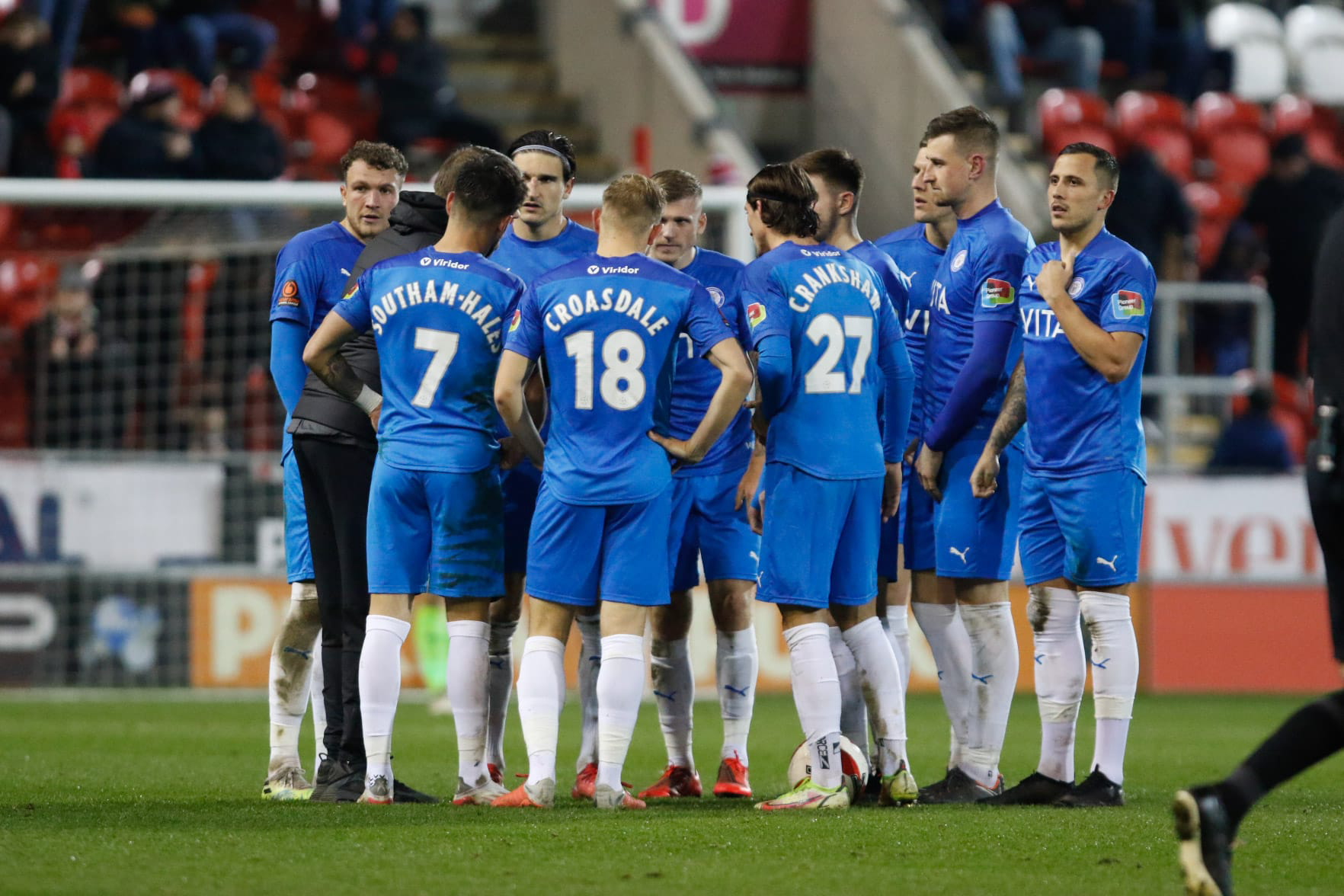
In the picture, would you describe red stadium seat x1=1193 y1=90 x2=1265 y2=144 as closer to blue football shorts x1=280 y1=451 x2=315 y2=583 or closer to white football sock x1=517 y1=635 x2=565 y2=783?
blue football shorts x1=280 y1=451 x2=315 y2=583

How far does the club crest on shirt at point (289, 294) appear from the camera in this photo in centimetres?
669

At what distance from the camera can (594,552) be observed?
6.21m

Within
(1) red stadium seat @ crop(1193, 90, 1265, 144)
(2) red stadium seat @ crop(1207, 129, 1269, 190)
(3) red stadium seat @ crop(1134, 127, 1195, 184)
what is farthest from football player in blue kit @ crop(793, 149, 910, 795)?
(1) red stadium seat @ crop(1193, 90, 1265, 144)

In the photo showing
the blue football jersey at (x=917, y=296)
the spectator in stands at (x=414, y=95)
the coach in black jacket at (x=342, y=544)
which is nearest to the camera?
the coach in black jacket at (x=342, y=544)

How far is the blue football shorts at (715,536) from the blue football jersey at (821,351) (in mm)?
572

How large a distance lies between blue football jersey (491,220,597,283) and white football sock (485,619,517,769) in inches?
50.8

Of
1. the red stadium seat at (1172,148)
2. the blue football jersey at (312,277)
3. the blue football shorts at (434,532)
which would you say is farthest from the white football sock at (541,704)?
the red stadium seat at (1172,148)

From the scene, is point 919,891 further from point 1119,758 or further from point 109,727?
point 109,727

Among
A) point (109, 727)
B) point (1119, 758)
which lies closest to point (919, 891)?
point (1119, 758)

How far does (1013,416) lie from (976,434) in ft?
0.64

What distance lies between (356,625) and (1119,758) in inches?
104

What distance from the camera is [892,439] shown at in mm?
6699

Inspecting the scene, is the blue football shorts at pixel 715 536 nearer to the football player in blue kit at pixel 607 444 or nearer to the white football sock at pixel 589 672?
the white football sock at pixel 589 672

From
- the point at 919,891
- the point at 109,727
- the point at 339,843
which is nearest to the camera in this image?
the point at 919,891
